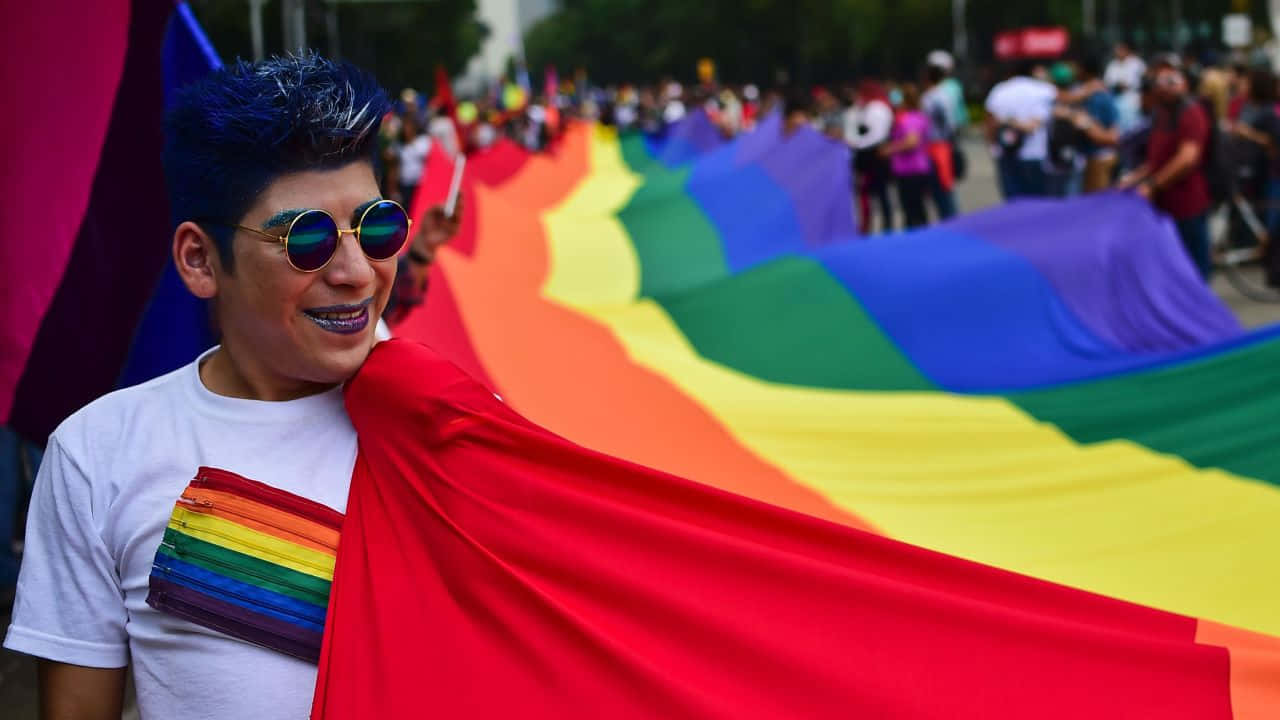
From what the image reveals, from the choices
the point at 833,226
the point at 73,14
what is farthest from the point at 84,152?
the point at 833,226

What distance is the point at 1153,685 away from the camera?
238 cm

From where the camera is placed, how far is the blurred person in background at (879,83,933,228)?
14.9 metres

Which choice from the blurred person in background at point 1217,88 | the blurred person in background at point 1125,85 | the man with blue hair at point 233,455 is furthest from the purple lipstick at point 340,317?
the blurred person in background at point 1217,88

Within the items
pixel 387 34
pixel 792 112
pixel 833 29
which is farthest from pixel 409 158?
pixel 833 29

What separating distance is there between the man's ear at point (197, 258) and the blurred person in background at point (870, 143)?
45.3 ft

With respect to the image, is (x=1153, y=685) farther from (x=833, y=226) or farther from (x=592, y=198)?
(x=592, y=198)

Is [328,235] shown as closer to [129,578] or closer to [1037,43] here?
[129,578]

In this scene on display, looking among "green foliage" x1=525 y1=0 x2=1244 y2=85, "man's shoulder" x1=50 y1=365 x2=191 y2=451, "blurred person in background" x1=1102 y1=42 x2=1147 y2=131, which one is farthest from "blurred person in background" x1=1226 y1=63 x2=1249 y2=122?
"green foliage" x1=525 y1=0 x2=1244 y2=85

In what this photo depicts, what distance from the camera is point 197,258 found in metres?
2.15

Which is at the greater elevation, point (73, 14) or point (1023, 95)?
point (73, 14)

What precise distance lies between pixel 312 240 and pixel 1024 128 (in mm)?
12903

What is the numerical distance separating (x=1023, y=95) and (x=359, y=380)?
12.9 meters

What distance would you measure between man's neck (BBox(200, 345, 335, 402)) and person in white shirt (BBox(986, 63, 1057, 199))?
12.7 meters

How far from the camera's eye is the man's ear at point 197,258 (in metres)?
2.13
